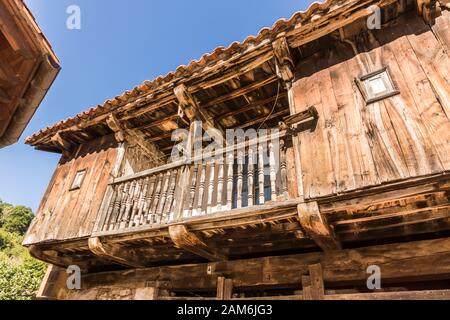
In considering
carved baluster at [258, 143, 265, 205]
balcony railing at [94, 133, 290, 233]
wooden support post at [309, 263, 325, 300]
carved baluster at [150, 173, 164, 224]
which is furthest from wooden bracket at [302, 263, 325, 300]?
carved baluster at [150, 173, 164, 224]

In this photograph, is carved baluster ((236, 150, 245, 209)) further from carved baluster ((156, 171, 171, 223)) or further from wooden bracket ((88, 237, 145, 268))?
wooden bracket ((88, 237, 145, 268))

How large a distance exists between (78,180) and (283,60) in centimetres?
523

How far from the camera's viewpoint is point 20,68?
8.05 ft

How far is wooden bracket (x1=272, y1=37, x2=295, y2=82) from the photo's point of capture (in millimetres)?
4406

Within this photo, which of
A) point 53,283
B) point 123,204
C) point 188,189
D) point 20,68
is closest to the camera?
point 20,68

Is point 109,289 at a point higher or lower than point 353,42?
lower

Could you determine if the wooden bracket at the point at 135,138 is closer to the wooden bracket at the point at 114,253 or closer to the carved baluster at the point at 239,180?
the wooden bracket at the point at 114,253

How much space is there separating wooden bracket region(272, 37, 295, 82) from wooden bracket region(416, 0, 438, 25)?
183 centimetres

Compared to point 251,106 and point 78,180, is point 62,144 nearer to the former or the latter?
point 78,180

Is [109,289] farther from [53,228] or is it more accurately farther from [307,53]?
[307,53]

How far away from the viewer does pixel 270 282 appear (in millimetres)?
4203

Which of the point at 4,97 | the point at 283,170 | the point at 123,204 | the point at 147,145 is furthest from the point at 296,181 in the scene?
the point at 147,145
